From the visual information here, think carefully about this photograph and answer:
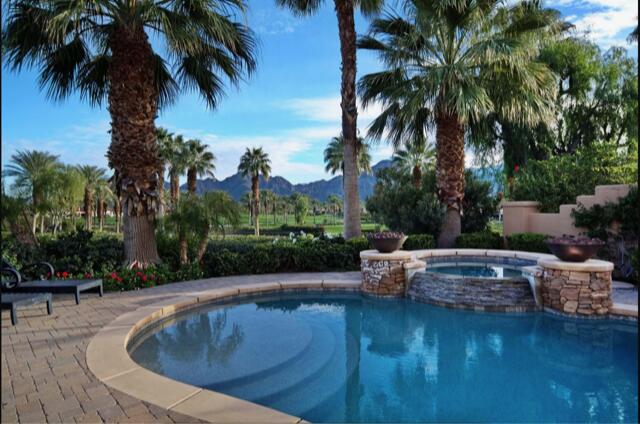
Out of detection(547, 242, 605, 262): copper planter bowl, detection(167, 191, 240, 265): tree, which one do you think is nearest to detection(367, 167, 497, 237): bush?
detection(547, 242, 605, 262): copper planter bowl

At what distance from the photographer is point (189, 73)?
10.6m

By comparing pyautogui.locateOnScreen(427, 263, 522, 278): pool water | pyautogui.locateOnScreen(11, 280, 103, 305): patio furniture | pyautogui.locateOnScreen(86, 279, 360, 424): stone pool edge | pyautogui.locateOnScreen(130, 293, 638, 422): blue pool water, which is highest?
pyautogui.locateOnScreen(11, 280, 103, 305): patio furniture

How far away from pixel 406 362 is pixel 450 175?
A: 32.4ft

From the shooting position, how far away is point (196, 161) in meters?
36.3

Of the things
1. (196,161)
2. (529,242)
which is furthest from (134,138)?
(196,161)

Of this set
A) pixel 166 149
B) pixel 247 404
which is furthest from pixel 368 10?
pixel 166 149

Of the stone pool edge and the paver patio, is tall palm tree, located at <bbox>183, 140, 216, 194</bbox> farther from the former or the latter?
the stone pool edge

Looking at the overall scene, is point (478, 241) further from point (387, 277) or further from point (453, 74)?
point (387, 277)

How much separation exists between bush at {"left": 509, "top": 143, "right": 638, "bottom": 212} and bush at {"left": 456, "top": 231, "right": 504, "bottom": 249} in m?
2.59

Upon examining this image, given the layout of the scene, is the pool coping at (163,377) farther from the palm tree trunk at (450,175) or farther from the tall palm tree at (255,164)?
the tall palm tree at (255,164)

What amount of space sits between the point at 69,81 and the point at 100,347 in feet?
26.0

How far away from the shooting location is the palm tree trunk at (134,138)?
9172mm

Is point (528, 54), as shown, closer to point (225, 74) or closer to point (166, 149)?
point (225, 74)

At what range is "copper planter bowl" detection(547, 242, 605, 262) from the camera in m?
7.17
